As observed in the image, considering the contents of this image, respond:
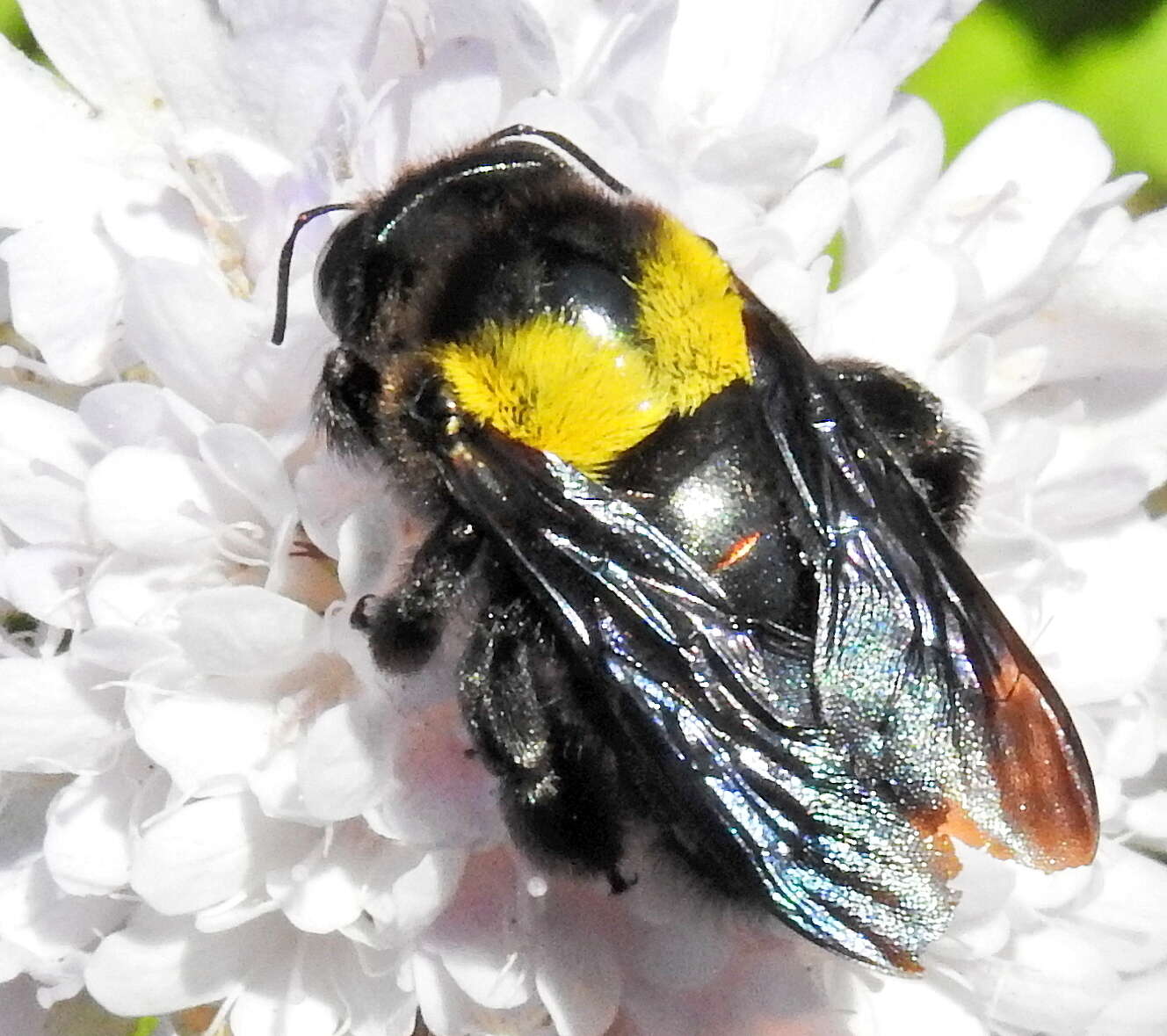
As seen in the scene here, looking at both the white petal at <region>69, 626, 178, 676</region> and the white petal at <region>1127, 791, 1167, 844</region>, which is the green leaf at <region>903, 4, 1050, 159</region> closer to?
the white petal at <region>1127, 791, 1167, 844</region>

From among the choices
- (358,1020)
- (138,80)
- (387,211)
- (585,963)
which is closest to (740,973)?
(585,963)

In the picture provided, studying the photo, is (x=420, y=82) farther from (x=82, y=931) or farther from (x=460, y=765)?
(x=82, y=931)

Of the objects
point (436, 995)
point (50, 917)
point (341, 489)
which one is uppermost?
point (341, 489)

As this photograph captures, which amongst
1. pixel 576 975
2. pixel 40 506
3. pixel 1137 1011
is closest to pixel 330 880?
pixel 576 975

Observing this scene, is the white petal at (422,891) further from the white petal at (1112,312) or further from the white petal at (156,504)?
the white petal at (1112,312)

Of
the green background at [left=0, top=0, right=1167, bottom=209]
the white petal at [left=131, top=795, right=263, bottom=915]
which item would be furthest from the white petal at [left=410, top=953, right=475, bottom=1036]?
the green background at [left=0, top=0, right=1167, bottom=209]

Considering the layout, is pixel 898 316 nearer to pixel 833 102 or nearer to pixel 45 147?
pixel 833 102
